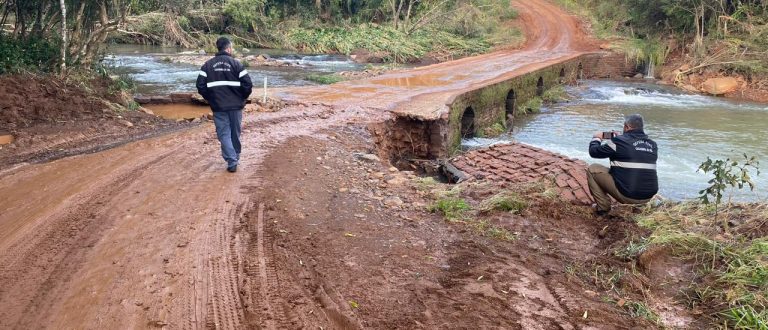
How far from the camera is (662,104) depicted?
68.6 ft

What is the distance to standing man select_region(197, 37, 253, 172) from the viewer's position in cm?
659

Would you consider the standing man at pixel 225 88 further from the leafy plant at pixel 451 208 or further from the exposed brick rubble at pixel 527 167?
the exposed brick rubble at pixel 527 167

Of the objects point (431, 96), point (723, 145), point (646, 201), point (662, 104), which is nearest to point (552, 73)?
point (662, 104)

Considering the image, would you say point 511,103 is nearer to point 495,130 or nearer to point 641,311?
point 495,130

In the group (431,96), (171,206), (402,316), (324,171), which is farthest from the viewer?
(431,96)

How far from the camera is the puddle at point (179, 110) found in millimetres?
11242

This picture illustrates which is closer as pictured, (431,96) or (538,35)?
(431,96)

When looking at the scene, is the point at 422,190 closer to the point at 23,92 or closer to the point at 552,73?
the point at 23,92

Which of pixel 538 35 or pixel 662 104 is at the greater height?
pixel 538 35

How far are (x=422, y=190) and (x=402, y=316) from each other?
140 inches

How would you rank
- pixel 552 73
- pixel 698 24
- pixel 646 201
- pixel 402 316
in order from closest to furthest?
1. pixel 402 316
2. pixel 646 201
3. pixel 552 73
4. pixel 698 24

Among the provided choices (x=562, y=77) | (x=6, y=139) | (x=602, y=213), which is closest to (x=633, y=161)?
(x=602, y=213)

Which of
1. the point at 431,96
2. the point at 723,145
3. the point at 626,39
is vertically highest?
the point at 626,39

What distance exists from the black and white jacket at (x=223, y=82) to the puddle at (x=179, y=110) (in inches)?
184
